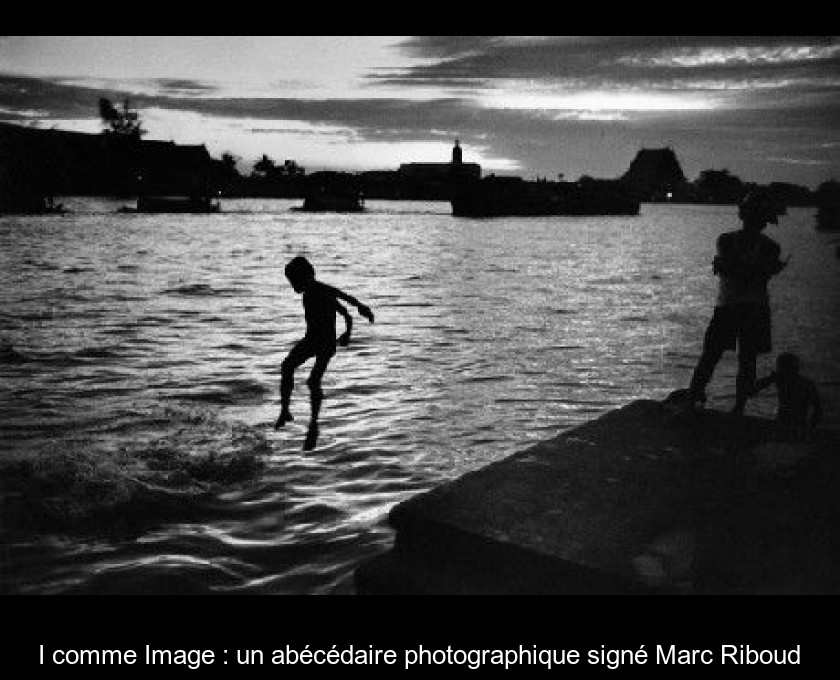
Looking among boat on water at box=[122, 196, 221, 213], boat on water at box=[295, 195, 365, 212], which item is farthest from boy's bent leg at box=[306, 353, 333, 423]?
boat on water at box=[295, 195, 365, 212]

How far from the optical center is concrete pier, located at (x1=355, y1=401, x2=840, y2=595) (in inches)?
144

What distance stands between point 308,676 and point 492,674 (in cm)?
100

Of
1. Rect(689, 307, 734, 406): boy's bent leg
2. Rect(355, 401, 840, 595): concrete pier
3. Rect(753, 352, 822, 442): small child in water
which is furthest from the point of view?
Rect(753, 352, 822, 442): small child in water

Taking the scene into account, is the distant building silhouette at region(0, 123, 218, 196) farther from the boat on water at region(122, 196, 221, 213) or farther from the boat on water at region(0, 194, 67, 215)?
the boat on water at region(0, 194, 67, 215)

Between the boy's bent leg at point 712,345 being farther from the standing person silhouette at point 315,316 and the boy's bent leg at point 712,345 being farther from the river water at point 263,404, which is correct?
the standing person silhouette at point 315,316

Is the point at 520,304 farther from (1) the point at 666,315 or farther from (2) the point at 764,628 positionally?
(2) the point at 764,628

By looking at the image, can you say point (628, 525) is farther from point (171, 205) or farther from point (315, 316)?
point (171, 205)

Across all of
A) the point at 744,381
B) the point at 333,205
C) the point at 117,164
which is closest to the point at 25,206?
the point at 117,164

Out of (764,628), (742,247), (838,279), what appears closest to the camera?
(764,628)

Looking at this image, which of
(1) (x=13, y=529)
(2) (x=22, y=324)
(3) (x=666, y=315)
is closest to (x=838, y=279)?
(3) (x=666, y=315)

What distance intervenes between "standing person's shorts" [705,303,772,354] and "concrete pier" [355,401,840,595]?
3.33ft

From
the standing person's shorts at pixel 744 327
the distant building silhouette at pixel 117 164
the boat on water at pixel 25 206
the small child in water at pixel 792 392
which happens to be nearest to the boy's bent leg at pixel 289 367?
the standing person's shorts at pixel 744 327

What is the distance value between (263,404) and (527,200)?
13188cm

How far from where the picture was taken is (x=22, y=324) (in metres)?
17.1
